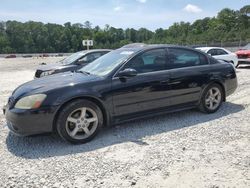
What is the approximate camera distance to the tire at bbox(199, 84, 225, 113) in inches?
245

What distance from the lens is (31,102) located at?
4.55 metres

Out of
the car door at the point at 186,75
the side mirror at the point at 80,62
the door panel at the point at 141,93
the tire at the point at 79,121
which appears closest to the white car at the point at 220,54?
the side mirror at the point at 80,62

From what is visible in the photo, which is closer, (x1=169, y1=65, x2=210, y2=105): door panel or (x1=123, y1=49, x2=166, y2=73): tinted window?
(x1=123, y1=49, x2=166, y2=73): tinted window

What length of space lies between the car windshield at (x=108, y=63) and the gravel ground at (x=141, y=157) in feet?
3.53

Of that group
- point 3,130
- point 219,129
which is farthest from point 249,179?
point 3,130

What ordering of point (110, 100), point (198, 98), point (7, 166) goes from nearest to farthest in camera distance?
point (7, 166)
point (110, 100)
point (198, 98)

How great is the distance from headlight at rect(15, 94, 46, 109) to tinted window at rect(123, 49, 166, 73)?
61.6 inches

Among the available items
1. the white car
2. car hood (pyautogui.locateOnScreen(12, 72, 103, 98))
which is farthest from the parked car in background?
car hood (pyautogui.locateOnScreen(12, 72, 103, 98))

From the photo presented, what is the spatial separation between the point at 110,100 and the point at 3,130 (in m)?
2.15

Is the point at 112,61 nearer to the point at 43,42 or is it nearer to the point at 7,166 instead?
the point at 7,166

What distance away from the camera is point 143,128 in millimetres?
5465

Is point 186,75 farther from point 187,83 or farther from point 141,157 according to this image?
point 141,157

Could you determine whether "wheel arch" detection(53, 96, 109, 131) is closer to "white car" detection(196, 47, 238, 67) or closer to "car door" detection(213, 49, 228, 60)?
"white car" detection(196, 47, 238, 67)

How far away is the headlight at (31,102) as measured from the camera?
4.52 meters
